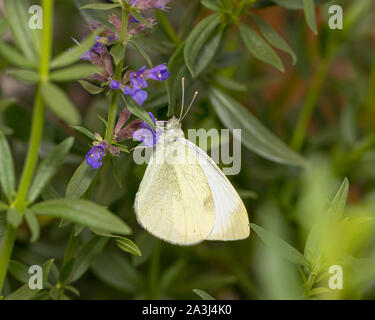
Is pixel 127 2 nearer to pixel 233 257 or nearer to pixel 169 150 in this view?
pixel 169 150

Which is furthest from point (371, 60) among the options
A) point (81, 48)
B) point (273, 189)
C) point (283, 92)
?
point (81, 48)

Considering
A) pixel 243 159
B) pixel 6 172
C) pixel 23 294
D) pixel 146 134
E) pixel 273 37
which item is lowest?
pixel 23 294

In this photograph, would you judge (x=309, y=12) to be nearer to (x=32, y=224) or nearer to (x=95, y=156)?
(x=95, y=156)

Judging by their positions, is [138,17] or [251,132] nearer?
[138,17]

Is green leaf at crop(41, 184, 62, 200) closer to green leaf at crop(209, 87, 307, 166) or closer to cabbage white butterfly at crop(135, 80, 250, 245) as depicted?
cabbage white butterfly at crop(135, 80, 250, 245)

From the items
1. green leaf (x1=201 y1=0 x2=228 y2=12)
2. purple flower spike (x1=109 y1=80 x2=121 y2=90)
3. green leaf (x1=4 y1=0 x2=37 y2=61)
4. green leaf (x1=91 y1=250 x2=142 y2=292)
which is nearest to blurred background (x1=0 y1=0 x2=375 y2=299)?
green leaf (x1=91 y1=250 x2=142 y2=292)

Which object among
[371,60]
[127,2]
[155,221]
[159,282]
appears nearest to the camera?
[127,2]

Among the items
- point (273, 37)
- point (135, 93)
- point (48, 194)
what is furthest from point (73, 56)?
point (273, 37)
